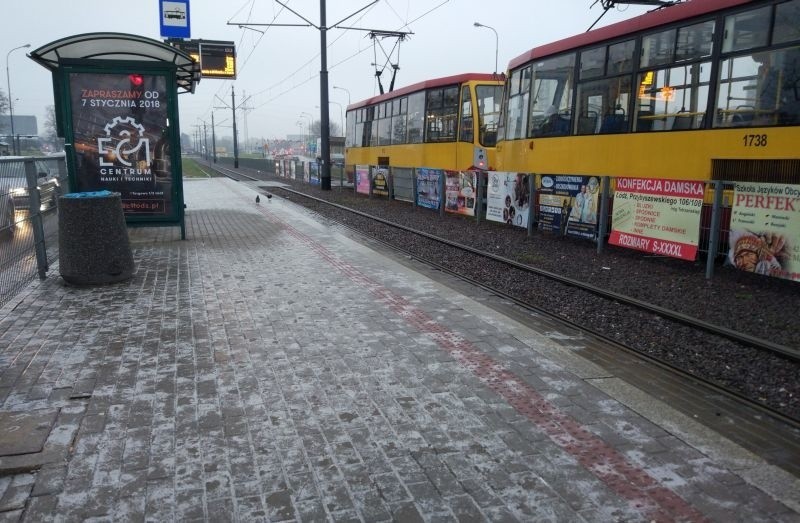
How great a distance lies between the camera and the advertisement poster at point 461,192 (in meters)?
15.2

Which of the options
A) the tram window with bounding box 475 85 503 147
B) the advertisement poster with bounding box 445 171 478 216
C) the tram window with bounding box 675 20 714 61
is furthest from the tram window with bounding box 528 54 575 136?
the tram window with bounding box 475 85 503 147

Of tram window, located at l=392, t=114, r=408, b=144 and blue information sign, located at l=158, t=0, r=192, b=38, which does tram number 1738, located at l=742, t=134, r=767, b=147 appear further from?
tram window, located at l=392, t=114, r=408, b=144

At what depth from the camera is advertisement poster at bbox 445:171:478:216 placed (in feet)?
49.8

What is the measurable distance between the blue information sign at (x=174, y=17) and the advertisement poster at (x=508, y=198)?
782cm

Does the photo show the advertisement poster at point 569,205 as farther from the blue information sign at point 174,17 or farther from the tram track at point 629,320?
Answer: the blue information sign at point 174,17

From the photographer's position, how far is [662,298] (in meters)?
7.05

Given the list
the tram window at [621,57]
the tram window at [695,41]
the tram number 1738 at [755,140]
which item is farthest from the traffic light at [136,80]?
the tram number 1738 at [755,140]

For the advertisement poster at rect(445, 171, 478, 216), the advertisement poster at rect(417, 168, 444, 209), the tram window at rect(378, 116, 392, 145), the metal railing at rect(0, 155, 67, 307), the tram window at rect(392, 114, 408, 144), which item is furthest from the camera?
the tram window at rect(378, 116, 392, 145)

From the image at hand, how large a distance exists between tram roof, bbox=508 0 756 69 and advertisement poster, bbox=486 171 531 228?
2702mm

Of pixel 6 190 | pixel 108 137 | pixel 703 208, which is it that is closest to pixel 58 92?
pixel 108 137

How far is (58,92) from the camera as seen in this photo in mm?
9469

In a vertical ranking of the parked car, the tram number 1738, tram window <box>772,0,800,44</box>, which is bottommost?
the parked car

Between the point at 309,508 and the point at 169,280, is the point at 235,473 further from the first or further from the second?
the point at 169,280

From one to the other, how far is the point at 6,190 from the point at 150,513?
5139 mm
